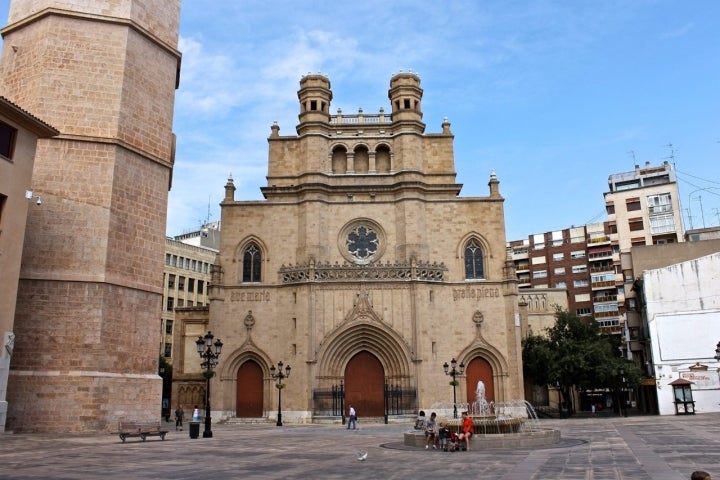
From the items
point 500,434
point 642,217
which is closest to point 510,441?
point 500,434

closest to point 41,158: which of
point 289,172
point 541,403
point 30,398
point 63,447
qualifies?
point 30,398

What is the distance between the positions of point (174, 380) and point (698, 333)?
31.4m

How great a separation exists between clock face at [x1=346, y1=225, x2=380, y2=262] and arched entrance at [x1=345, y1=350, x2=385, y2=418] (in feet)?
19.5

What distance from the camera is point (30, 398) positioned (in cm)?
2050

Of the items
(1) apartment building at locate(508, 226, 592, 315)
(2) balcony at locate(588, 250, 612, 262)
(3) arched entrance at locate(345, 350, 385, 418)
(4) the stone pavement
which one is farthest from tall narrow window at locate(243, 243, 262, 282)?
(2) balcony at locate(588, 250, 612, 262)

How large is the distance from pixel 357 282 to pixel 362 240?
380 cm

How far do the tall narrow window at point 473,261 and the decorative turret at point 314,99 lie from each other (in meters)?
12.1

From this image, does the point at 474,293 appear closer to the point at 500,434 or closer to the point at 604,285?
the point at 500,434

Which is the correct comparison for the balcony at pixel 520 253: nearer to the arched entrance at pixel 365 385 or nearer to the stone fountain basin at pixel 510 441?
the arched entrance at pixel 365 385

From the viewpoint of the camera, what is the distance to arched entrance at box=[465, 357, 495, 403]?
35.7 metres

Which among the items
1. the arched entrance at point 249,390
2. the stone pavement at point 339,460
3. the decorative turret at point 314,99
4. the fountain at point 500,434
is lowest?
the stone pavement at point 339,460

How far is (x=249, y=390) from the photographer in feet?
119

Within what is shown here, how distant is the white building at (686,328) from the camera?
36.4 metres

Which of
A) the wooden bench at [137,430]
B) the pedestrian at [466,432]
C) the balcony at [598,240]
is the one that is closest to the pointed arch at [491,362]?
the pedestrian at [466,432]
